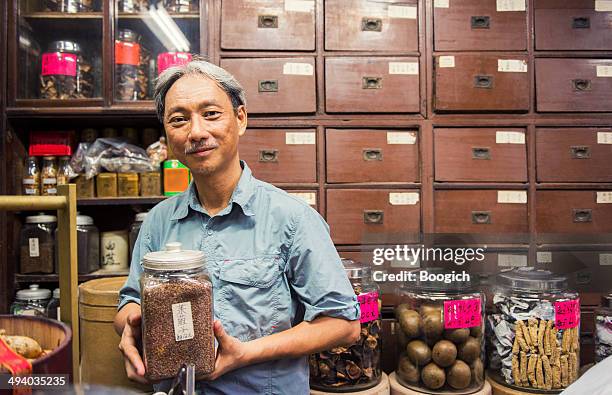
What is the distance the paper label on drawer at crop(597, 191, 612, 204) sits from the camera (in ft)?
6.63

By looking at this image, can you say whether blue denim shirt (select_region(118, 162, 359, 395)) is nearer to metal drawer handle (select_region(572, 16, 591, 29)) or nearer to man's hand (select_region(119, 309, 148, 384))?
man's hand (select_region(119, 309, 148, 384))

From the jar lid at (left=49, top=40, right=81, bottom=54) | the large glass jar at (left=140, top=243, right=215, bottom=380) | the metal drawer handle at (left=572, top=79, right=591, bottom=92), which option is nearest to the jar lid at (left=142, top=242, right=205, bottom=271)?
the large glass jar at (left=140, top=243, right=215, bottom=380)

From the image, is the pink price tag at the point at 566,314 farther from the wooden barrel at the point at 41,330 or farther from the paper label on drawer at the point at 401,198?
the wooden barrel at the point at 41,330

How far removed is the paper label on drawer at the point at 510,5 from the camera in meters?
2.03

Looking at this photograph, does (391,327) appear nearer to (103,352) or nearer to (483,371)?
(483,371)

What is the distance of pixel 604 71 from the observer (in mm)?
2043

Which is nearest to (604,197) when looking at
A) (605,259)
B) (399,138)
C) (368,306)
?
(605,259)

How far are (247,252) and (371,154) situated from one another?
1148 mm

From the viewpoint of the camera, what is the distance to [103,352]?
159cm

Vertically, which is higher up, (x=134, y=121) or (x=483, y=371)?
(x=134, y=121)

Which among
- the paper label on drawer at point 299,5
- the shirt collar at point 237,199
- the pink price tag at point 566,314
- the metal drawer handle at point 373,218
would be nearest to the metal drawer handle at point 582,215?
the pink price tag at point 566,314

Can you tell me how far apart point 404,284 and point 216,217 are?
1191mm

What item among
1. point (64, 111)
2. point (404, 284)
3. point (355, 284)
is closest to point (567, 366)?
point (404, 284)

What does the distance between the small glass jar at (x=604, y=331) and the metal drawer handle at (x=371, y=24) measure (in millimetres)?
1431
